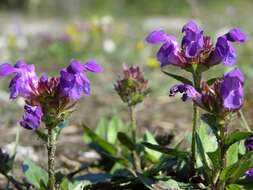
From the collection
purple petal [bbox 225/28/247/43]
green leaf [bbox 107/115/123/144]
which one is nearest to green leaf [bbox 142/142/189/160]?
purple petal [bbox 225/28/247/43]

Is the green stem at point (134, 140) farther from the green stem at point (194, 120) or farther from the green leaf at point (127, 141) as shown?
the green stem at point (194, 120)

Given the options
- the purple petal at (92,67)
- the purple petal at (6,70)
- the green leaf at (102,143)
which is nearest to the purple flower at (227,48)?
the purple petal at (92,67)

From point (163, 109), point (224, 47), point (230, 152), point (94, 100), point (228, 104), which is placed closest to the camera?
point (228, 104)

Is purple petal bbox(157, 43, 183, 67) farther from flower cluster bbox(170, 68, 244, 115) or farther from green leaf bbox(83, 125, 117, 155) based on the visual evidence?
green leaf bbox(83, 125, 117, 155)

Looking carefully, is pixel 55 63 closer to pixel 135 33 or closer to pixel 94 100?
pixel 94 100

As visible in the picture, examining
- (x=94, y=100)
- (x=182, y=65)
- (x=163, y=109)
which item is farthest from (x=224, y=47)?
(x=94, y=100)

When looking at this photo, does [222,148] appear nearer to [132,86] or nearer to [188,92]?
[188,92]

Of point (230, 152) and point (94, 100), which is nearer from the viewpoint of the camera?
point (230, 152)
